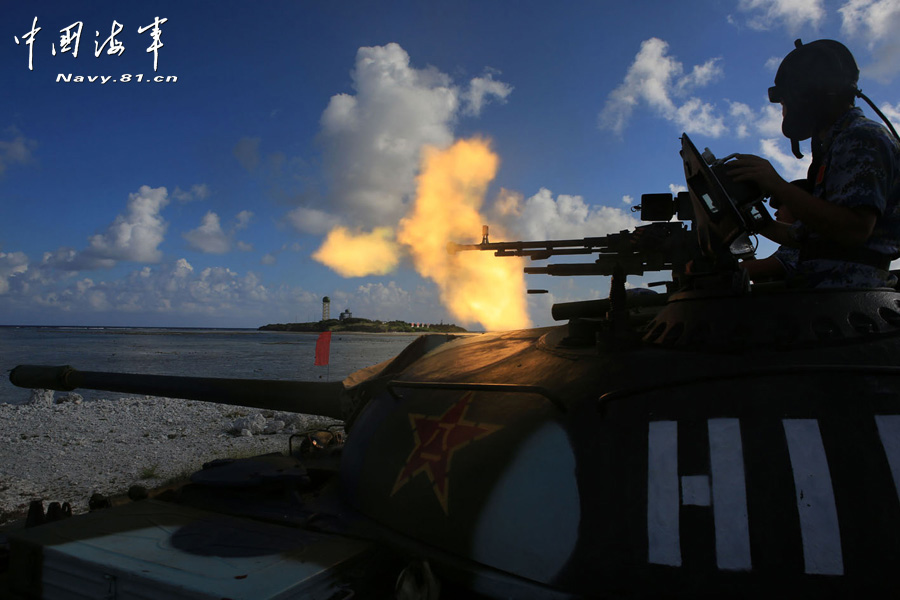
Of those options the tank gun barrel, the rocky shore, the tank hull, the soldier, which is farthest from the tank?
the rocky shore

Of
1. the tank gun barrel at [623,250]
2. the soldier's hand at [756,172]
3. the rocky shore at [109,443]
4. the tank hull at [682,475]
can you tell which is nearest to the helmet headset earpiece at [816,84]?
the soldier's hand at [756,172]

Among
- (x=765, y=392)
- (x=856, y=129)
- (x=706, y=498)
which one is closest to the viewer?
(x=706, y=498)

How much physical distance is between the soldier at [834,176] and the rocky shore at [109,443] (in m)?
8.09

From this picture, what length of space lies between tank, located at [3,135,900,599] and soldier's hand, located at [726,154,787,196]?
48mm

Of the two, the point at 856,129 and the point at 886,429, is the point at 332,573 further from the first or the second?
the point at 856,129

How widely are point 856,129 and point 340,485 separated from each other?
2.88 metres

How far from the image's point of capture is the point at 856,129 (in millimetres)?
2162

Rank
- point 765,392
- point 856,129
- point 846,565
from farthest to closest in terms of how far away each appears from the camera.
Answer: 1. point 856,129
2. point 765,392
3. point 846,565

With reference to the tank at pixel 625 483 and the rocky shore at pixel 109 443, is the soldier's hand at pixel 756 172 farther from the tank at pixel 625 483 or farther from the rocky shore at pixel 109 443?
the rocky shore at pixel 109 443

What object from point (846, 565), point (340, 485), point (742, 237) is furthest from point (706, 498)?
point (340, 485)

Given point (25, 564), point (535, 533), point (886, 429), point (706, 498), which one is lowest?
point (25, 564)

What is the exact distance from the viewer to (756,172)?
7.43ft

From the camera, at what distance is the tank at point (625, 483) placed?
5.93ft

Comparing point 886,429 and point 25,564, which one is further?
point 25,564
